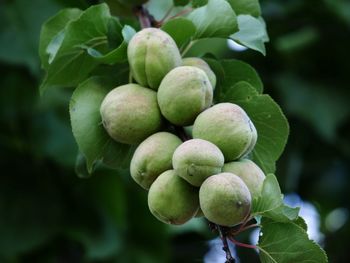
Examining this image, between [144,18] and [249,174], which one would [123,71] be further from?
[249,174]

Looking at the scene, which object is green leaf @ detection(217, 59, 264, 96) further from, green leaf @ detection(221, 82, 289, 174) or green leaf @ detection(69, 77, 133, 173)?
green leaf @ detection(69, 77, 133, 173)

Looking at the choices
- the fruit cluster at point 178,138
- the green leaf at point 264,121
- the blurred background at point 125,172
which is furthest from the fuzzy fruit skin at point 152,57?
the blurred background at point 125,172

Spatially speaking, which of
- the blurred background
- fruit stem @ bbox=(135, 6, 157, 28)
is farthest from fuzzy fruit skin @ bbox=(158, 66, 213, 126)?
the blurred background

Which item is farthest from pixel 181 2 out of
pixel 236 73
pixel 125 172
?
pixel 125 172

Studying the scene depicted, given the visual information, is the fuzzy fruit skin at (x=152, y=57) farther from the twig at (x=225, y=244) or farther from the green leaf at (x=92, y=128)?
the twig at (x=225, y=244)

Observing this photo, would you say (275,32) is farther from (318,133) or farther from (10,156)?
(10,156)

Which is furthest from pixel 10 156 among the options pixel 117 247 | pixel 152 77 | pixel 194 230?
pixel 152 77
